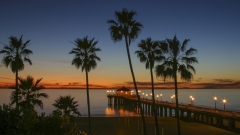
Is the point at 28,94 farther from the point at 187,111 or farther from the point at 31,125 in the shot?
the point at 187,111

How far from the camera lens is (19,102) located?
2277 cm

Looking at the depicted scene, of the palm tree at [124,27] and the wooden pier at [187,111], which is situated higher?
the palm tree at [124,27]

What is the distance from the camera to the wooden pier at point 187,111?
3883cm

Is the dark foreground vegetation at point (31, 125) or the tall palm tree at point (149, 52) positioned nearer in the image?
the dark foreground vegetation at point (31, 125)

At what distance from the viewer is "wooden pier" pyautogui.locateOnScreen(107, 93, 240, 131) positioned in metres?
38.8

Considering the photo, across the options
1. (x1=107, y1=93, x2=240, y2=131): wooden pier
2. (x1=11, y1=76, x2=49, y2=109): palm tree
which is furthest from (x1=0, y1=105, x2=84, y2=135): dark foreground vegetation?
(x1=107, y1=93, x2=240, y2=131): wooden pier

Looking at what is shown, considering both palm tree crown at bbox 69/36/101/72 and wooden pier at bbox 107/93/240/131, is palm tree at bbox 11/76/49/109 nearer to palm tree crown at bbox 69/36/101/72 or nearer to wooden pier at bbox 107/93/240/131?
palm tree crown at bbox 69/36/101/72

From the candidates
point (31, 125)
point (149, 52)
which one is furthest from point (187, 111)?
point (31, 125)

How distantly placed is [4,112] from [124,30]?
645 inches

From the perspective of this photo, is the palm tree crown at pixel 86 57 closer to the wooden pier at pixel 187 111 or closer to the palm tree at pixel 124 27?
the palm tree at pixel 124 27

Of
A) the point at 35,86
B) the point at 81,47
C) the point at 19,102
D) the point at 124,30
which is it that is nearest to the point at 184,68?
the point at 124,30

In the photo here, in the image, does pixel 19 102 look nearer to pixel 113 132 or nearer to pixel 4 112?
pixel 113 132

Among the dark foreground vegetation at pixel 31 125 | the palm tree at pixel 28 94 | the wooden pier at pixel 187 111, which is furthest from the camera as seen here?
the wooden pier at pixel 187 111

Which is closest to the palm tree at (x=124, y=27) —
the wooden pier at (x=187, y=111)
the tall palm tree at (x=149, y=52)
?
the tall palm tree at (x=149, y=52)
